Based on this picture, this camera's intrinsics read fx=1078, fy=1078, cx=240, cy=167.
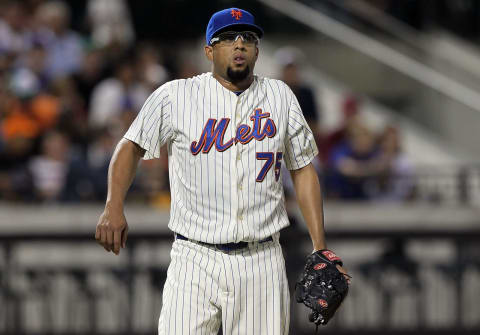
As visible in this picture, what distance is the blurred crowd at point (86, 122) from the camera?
9.96 meters

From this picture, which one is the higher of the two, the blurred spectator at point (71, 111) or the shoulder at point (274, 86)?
the blurred spectator at point (71, 111)

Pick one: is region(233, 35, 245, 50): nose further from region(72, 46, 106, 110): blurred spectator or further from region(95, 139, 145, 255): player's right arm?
region(72, 46, 106, 110): blurred spectator

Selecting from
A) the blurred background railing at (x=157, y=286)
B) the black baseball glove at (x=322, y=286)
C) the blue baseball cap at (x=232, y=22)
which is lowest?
the blurred background railing at (x=157, y=286)

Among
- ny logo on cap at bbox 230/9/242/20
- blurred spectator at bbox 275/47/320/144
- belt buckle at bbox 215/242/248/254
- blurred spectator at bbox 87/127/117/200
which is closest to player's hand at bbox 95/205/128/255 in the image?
belt buckle at bbox 215/242/248/254

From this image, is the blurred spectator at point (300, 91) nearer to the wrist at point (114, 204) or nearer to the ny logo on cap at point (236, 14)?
the ny logo on cap at point (236, 14)

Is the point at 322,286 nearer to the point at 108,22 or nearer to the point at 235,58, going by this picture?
the point at 235,58

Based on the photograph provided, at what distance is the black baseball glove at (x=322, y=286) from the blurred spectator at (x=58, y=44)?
709 cm

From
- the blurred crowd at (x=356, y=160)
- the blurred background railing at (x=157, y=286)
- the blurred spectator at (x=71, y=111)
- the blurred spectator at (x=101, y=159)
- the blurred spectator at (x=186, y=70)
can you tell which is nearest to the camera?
the blurred background railing at (x=157, y=286)

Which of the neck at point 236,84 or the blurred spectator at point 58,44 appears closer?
the neck at point 236,84

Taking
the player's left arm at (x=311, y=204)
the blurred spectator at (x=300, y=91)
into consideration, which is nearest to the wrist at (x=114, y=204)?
the player's left arm at (x=311, y=204)

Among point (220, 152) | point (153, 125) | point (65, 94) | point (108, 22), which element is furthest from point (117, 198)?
point (108, 22)

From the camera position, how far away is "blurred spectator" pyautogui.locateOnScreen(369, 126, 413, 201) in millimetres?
10141

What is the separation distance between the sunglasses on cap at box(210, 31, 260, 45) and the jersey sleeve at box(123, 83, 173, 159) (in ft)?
1.10

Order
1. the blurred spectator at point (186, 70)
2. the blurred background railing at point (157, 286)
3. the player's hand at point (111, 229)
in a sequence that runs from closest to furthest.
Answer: the player's hand at point (111, 229), the blurred background railing at point (157, 286), the blurred spectator at point (186, 70)
